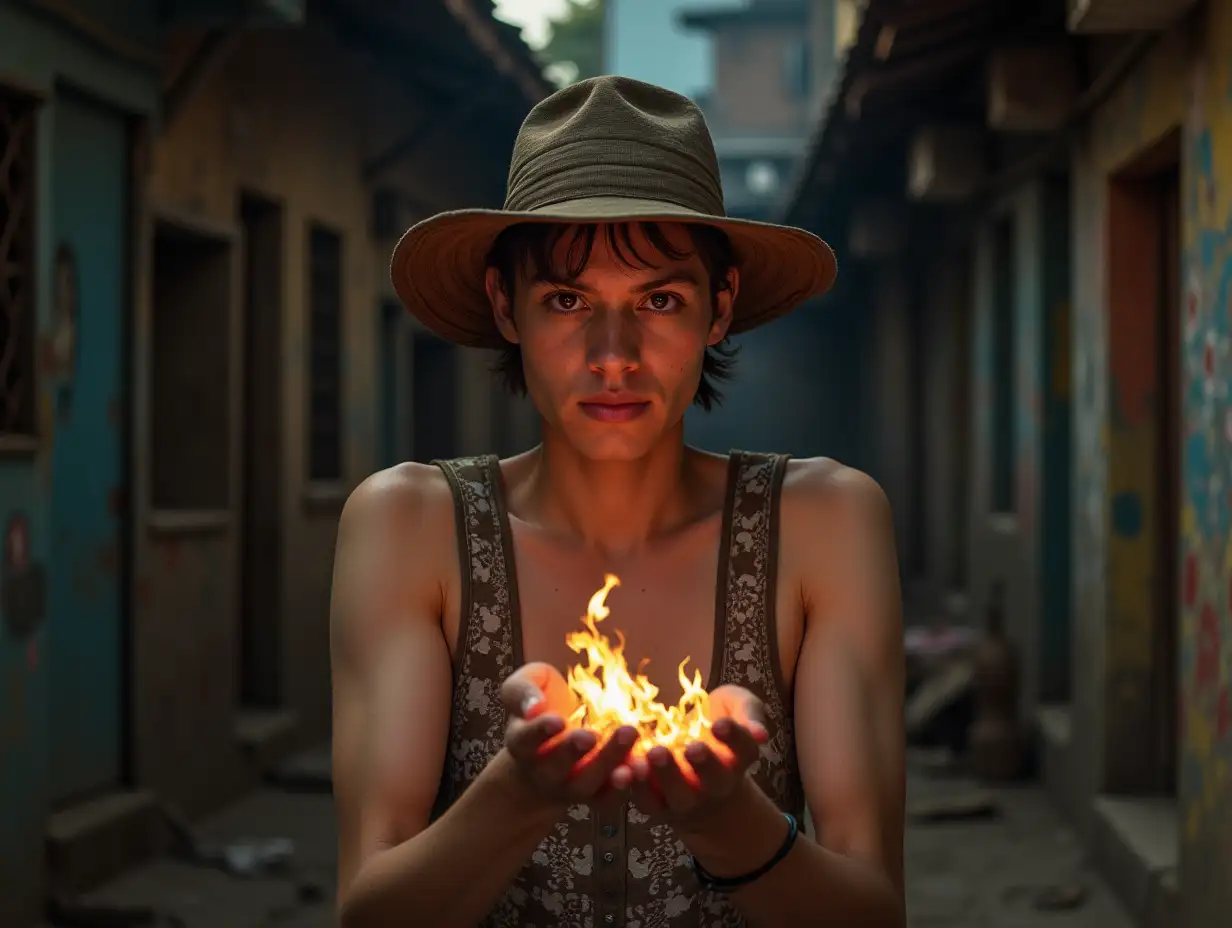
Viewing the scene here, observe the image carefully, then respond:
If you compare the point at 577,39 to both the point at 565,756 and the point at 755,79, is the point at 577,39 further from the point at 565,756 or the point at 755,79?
the point at 565,756

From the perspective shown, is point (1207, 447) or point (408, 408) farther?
point (408, 408)

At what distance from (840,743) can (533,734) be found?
2.26 feet

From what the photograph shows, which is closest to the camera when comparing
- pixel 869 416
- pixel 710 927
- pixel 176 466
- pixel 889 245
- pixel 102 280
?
pixel 710 927

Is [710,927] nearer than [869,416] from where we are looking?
Yes

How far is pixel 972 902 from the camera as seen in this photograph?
6.27 metres

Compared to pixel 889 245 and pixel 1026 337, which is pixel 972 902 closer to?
pixel 1026 337

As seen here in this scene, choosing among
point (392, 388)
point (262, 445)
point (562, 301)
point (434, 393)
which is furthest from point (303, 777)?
point (562, 301)

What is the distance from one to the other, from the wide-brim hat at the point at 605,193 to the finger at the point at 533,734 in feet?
2.54

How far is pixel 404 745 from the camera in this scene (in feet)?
7.80

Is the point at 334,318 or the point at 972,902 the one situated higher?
the point at 334,318

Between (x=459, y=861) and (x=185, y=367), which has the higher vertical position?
(x=185, y=367)

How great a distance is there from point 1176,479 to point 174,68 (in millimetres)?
4554

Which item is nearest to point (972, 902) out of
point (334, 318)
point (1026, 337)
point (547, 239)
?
point (1026, 337)

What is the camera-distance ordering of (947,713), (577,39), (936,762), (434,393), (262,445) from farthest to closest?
1. (577,39)
2. (434,393)
3. (947,713)
4. (936,762)
5. (262,445)
